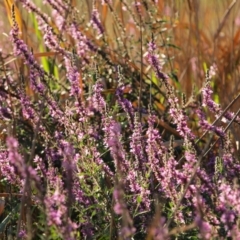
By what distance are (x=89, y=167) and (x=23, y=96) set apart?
36 centimetres

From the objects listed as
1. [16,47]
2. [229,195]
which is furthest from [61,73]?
[229,195]

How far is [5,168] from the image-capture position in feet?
6.68

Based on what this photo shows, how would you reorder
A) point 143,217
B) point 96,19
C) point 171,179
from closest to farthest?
point 171,179
point 143,217
point 96,19

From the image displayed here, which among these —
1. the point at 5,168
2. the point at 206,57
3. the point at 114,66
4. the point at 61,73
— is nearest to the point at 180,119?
the point at 5,168

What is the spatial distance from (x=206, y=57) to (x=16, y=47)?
169 cm

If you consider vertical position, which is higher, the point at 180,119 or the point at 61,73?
the point at 61,73

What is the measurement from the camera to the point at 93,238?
2.01 m

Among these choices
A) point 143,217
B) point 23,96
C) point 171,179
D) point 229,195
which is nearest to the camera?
point 229,195

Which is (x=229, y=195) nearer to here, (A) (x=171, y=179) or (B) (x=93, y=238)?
(A) (x=171, y=179)

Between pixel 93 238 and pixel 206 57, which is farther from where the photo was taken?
pixel 206 57

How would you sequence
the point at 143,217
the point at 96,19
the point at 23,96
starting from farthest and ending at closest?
the point at 96,19 → the point at 23,96 → the point at 143,217

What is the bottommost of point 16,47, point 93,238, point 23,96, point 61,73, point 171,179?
point 93,238

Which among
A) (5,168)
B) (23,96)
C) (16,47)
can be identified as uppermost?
(16,47)

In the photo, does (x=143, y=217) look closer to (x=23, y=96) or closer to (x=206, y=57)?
(x=23, y=96)
